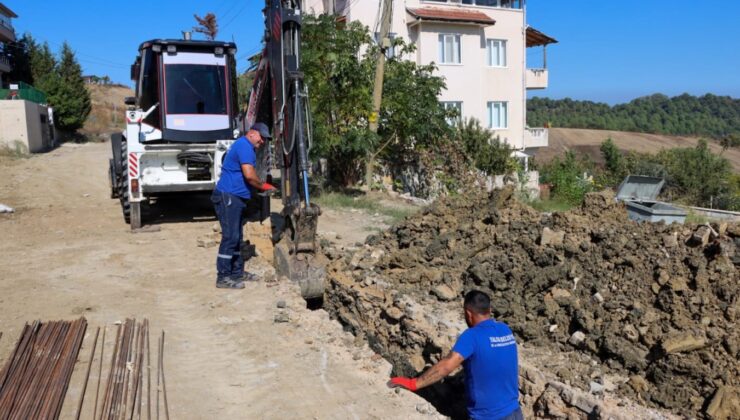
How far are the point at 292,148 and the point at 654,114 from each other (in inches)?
3963

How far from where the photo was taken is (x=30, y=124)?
996 inches

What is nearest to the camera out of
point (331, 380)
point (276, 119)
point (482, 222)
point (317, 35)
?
point (331, 380)

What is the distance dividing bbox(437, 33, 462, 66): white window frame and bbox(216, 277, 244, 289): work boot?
20.4 meters

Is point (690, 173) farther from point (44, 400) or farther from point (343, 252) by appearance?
point (44, 400)

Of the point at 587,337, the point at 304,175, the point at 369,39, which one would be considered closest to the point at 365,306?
the point at 304,175

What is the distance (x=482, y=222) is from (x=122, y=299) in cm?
469

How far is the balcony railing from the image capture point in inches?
1177

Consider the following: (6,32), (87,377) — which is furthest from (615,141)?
(87,377)

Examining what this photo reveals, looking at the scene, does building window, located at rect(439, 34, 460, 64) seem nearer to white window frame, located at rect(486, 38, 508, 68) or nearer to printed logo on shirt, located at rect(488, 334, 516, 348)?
white window frame, located at rect(486, 38, 508, 68)

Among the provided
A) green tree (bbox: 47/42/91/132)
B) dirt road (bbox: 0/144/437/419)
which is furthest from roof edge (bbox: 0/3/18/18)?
dirt road (bbox: 0/144/437/419)

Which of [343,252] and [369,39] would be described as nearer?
[343,252]

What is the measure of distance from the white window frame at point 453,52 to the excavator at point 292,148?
18544 mm

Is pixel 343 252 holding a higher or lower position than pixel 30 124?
lower

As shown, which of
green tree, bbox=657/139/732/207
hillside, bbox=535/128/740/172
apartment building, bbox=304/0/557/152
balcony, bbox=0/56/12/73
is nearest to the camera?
apartment building, bbox=304/0/557/152
